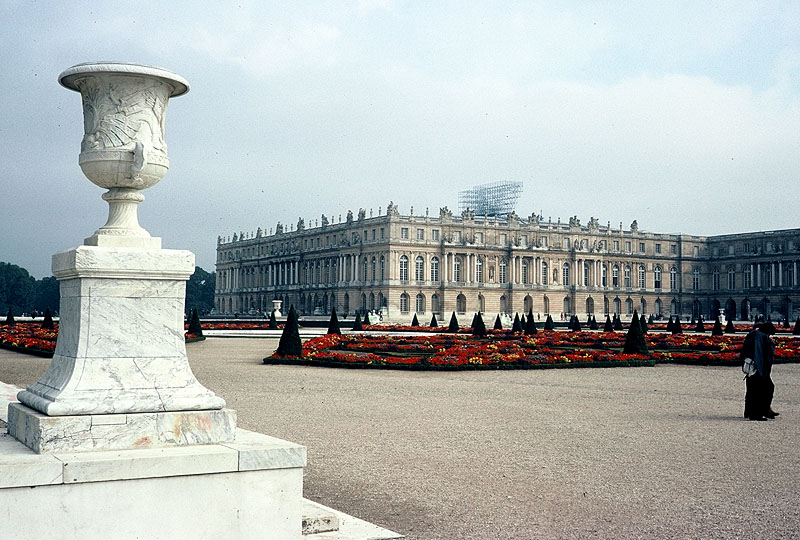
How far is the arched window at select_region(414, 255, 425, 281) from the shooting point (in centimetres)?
7825

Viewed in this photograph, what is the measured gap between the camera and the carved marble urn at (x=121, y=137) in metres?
4.89

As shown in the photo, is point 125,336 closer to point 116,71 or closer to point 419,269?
point 116,71

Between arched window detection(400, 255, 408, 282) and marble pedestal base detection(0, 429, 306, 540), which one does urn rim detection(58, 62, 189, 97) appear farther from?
arched window detection(400, 255, 408, 282)

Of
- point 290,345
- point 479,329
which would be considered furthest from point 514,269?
point 290,345

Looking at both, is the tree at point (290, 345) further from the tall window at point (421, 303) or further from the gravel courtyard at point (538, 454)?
the tall window at point (421, 303)

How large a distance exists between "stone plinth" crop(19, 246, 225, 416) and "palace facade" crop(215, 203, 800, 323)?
63.2 metres

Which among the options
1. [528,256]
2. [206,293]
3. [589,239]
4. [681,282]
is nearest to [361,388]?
[528,256]

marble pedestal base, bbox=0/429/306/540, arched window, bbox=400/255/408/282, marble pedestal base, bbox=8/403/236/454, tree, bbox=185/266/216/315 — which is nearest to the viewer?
marble pedestal base, bbox=0/429/306/540

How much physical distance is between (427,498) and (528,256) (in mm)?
78400

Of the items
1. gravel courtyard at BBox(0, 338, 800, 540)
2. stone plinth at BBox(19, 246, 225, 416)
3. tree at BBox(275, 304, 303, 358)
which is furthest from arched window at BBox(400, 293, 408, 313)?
stone plinth at BBox(19, 246, 225, 416)

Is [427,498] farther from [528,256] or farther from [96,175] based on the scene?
[528,256]

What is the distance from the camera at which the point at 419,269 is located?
→ 258 ft

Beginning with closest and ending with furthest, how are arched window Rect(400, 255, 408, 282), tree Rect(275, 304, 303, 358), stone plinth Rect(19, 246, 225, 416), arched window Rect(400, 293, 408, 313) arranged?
stone plinth Rect(19, 246, 225, 416) → tree Rect(275, 304, 303, 358) → arched window Rect(400, 293, 408, 313) → arched window Rect(400, 255, 408, 282)

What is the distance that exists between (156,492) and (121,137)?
2031 millimetres
